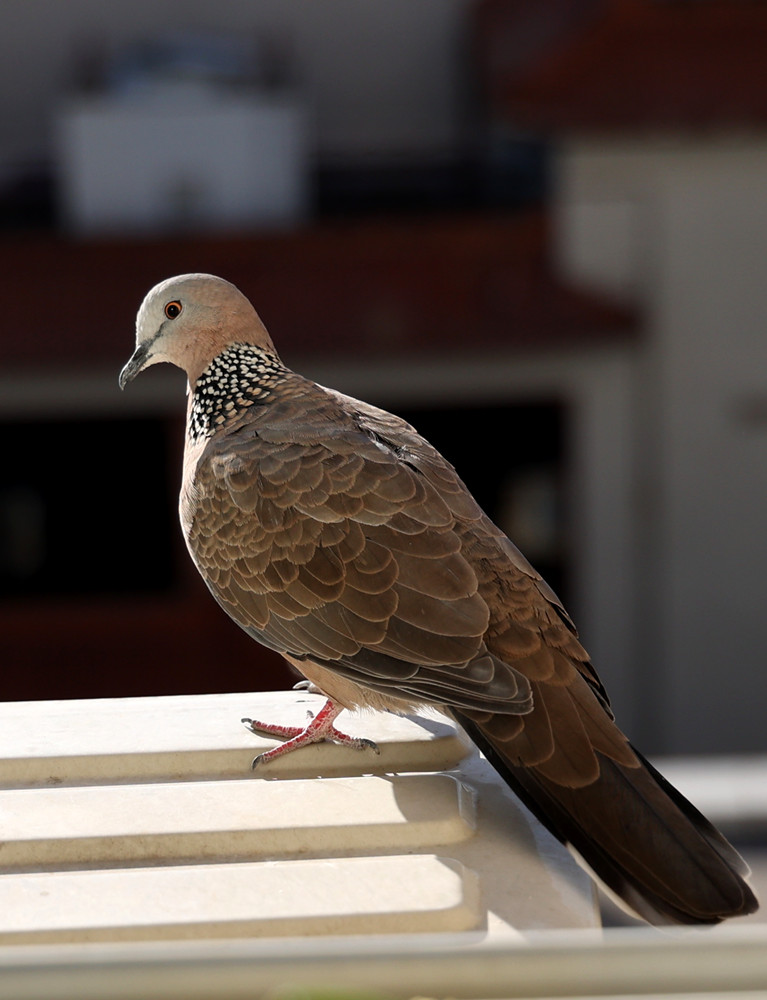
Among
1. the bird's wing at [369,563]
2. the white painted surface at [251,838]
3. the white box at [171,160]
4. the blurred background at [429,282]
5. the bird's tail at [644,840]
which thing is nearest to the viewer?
the white painted surface at [251,838]

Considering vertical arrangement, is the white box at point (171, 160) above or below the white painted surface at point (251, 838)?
above

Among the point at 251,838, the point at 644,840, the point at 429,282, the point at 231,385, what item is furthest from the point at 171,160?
the point at 644,840

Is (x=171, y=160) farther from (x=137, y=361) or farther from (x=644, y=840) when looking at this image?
(x=644, y=840)

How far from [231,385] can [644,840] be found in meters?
1.36

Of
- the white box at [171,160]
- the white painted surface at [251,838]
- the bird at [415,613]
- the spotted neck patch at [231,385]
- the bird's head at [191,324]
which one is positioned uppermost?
the white box at [171,160]

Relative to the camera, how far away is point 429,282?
7.12 meters

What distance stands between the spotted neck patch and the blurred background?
4251 mm

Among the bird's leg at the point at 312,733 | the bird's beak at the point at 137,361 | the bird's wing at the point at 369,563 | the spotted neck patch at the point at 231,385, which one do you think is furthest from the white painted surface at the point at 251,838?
the bird's beak at the point at 137,361

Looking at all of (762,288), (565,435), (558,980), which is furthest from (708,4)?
(558,980)

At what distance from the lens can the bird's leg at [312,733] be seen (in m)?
2.37

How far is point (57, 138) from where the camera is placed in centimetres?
837

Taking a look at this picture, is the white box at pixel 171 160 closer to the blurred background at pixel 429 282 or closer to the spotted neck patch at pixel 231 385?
the blurred background at pixel 429 282

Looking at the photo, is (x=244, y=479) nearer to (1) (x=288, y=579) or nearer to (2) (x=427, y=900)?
(1) (x=288, y=579)

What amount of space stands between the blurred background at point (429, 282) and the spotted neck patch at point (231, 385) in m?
4.25
